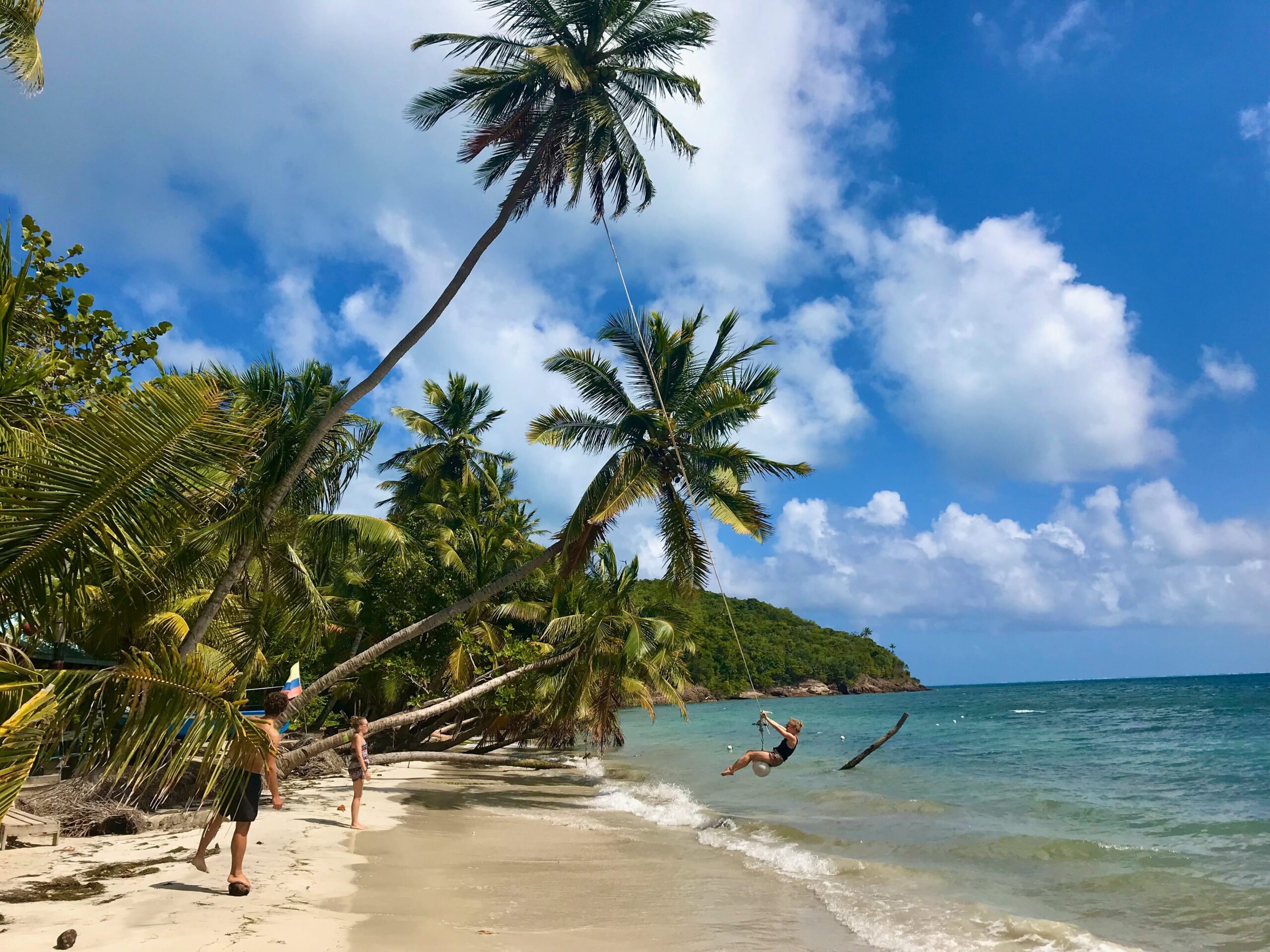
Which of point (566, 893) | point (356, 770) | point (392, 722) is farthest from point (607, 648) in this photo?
point (566, 893)

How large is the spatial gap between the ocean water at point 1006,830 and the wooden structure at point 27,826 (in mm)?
8090

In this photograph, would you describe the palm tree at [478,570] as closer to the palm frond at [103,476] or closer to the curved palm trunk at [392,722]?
the curved palm trunk at [392,722]

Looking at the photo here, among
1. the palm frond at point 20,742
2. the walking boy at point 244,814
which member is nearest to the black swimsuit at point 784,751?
the walking boy at point 244,814

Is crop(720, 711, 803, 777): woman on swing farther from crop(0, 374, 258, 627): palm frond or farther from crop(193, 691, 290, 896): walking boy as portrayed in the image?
crop(0, 374, 258, 627): palm frond

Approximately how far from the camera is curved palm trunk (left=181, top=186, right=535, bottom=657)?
33.7 feet

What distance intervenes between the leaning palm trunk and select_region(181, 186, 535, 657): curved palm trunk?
2.14m

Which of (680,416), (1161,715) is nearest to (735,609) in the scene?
(1161,715)

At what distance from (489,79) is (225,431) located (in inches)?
435

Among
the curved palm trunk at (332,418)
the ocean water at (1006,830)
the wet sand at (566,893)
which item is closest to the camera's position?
the wet sand at (566,893)

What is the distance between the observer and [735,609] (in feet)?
311

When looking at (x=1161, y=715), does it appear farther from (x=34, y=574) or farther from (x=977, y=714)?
(x=34, y=574)

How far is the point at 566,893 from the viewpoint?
829cm

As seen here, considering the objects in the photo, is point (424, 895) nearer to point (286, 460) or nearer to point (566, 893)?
point (566, 893)

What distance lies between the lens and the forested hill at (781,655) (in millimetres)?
82000
